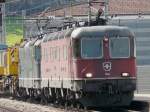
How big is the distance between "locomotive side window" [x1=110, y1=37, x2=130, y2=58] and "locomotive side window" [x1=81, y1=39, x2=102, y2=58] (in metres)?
0.44

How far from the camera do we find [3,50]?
51.9 metres

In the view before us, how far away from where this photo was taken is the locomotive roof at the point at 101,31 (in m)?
27.0

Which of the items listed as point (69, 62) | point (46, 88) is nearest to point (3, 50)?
point (46, 88)

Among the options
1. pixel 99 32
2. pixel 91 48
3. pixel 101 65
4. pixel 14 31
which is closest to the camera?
pixel 101 65

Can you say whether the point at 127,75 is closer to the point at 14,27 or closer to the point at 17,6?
the point at 14,27

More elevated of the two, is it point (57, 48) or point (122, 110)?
point (57, 48)

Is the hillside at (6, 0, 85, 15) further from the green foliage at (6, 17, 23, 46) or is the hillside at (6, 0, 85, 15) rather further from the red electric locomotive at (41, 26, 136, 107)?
the red electric locomotive at (41, 26, 136, 107)

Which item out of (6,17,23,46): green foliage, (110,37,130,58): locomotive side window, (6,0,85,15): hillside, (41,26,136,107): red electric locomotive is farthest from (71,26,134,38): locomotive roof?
(6,0,85,15): hillside

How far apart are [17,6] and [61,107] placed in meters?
51.2

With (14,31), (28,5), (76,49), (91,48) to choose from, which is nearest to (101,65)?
(91,48)

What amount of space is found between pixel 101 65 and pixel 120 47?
109cm

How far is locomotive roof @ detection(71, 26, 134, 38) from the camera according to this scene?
2705 centimetres

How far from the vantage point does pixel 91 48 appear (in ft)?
88.8

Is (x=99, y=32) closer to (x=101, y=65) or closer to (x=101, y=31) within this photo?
(x=101, y=31)
